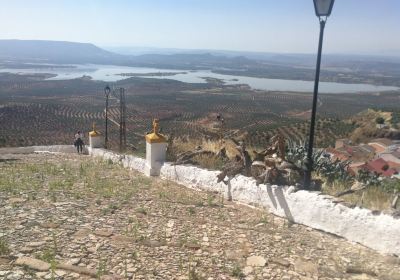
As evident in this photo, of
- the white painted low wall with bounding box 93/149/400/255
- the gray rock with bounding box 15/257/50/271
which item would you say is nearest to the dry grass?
the white painted low wall with bounding box 93/149/400/255

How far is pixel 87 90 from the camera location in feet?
404

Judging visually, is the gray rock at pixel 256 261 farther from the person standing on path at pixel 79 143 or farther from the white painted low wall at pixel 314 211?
the person standing on path at pixel 79 143

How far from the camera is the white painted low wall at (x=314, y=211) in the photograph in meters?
4.14

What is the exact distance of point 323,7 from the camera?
501cm

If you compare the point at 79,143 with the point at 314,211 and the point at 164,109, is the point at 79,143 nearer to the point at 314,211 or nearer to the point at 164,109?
the point at 314,211

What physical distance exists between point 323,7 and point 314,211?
8.34 ft

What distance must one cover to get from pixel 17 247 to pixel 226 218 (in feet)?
8.30

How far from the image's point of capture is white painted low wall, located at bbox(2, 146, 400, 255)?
4137 millimetres

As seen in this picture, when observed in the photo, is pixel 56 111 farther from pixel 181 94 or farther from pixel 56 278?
pixel 56 278

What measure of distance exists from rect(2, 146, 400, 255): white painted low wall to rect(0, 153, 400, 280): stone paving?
0.12m

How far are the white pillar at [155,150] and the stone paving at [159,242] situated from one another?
5.89ft

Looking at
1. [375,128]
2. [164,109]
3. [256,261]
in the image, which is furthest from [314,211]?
[164,109]

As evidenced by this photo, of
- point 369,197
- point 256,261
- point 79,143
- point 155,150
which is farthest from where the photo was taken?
point 79,143

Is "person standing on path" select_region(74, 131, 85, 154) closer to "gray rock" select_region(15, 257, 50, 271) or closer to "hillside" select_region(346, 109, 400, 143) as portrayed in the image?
"gray rock" select_region(15, 257, 50, 271)
